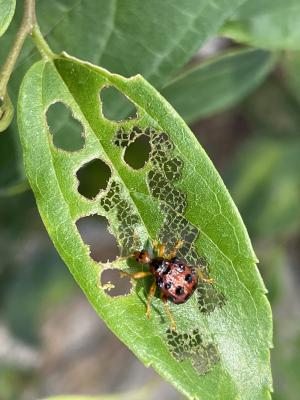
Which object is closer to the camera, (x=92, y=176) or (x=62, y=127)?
(x=62, y=127)

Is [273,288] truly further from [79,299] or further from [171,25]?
[79,299]

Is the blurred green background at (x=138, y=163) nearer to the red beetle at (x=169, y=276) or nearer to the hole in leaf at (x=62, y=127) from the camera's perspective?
the hole in leaf at (x=62, y=127)

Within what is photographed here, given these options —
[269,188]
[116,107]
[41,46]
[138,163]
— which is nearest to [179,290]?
[138,163]

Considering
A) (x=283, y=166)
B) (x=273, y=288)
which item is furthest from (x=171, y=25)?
(x=283, y=166)

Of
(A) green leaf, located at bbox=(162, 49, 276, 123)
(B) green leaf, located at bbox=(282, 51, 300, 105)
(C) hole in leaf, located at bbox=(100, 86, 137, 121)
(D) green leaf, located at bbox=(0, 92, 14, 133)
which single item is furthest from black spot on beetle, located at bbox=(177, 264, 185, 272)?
(B) green leaf, located at bbox=(282, 51, 300, 105)

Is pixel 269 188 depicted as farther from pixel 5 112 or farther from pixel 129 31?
pixel 5 112

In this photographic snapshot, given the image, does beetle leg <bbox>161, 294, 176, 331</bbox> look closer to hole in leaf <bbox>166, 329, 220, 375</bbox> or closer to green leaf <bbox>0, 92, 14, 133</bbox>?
hole in leaf <bbox>166, 329, 220, 375</bbox>
